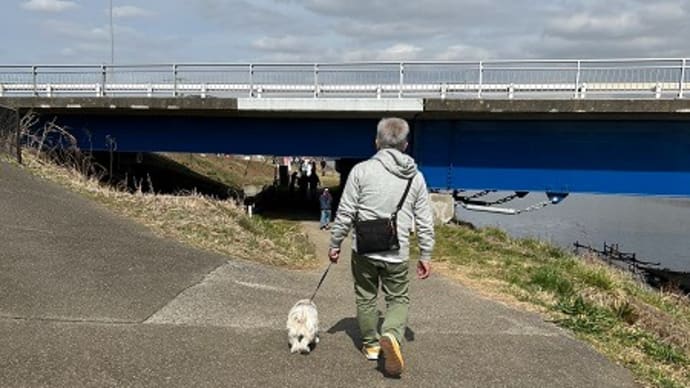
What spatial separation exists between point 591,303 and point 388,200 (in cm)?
383

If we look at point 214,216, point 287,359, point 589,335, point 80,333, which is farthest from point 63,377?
point 214,216

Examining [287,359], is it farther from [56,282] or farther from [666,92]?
[666,92]

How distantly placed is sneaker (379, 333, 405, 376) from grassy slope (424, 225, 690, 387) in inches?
76.4

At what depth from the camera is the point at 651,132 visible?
49.0 ft

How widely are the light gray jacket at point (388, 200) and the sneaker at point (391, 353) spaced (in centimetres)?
53

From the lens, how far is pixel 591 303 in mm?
6770

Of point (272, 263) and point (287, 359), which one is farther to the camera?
point (272, 263)

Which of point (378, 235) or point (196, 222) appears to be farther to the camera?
point (196, 222)

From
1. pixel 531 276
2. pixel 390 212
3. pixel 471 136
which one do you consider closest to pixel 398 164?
pixel 390 212

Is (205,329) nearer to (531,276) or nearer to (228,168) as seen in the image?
(531,276)

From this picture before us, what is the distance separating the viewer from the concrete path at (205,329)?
4.00 meters

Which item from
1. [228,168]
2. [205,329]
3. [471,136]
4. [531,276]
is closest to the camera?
[205,329]

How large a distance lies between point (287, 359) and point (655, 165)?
1355 centimetres

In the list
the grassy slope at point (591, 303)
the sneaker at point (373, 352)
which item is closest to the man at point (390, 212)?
the sneaker at point (373, 352)
